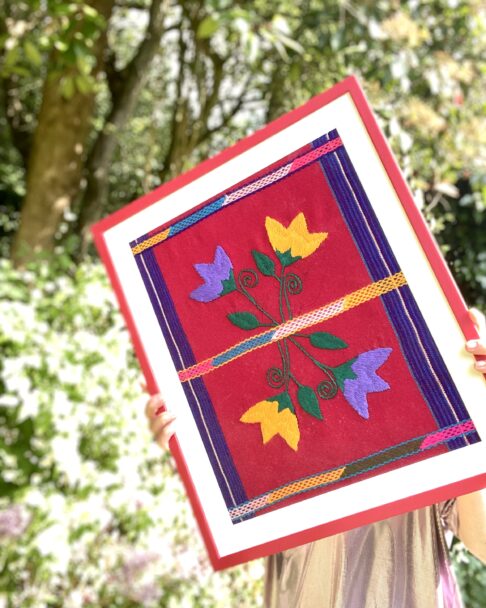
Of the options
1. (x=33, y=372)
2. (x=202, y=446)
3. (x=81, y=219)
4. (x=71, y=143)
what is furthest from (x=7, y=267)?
(x=202, y=446)

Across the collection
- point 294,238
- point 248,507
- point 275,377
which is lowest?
point 248,507

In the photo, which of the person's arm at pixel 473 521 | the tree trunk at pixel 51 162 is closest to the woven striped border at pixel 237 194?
the person's arm at pixel 473 521

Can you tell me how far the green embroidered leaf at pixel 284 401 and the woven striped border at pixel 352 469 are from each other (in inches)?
5.3

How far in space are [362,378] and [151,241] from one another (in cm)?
54

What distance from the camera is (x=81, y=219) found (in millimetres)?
4352

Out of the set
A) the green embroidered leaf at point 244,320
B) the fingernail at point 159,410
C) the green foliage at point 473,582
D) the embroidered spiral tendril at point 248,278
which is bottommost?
the green foliage at point 473,582

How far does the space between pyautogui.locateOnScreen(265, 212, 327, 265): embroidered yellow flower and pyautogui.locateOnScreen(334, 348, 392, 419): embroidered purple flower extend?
8.6 inches

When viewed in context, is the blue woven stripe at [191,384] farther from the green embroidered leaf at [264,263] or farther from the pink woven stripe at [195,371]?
the green embroidered leaf at [264,263]

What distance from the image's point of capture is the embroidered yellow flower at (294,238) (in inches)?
45.7

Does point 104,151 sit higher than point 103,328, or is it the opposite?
point 104,151

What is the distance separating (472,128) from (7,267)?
102 inches

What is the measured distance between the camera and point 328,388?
1159 mm

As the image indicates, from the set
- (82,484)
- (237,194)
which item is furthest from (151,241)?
(82,484)

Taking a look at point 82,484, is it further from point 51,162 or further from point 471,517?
point 51,162
